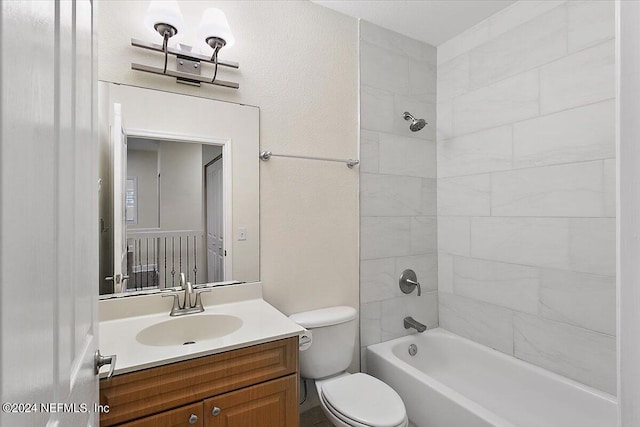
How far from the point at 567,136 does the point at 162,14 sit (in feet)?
6.85

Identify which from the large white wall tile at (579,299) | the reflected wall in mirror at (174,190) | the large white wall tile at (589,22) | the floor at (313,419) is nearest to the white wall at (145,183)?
the reflected wall in mirror at (174,190)

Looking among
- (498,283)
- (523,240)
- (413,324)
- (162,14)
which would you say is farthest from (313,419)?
(162,14)

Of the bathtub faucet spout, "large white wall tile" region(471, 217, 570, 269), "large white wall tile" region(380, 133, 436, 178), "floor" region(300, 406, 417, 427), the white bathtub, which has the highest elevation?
"large white wall tile" region(380, 133, 436, 178)

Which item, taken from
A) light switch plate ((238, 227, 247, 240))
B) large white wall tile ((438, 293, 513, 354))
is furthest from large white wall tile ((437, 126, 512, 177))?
light switch plate ((238, 227, 247, 240))

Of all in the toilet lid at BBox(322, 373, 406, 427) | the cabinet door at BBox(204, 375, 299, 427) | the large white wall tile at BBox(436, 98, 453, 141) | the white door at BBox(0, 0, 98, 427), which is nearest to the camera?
the white door at BBox(0, 0, 98, 427)

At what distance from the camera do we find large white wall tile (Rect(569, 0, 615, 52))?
5.26 feet

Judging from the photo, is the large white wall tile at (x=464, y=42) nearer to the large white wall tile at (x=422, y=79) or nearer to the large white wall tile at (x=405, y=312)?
the large white wall tile at (x=422, y=79)

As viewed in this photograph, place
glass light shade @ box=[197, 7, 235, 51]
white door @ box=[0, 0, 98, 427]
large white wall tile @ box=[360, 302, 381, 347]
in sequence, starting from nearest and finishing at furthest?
white door @ box=[0, 0, 98, 427] → glass light shade @ box=[197, 7, 235, 51] → large white wall tile @ box=[360, 302, 381, 347]

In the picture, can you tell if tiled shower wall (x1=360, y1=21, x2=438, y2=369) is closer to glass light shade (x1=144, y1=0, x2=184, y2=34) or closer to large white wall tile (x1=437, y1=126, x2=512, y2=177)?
large white wall tile (x1=437, y1=126, x2=512, y2=177)

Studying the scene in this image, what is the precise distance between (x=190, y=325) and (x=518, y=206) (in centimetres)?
193

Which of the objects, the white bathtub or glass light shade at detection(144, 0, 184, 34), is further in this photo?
the white bathtub

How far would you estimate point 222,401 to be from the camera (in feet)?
4.01

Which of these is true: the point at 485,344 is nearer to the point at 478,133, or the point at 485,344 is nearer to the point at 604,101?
the point at 478,133

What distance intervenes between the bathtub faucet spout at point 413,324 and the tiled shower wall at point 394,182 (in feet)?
0.12
